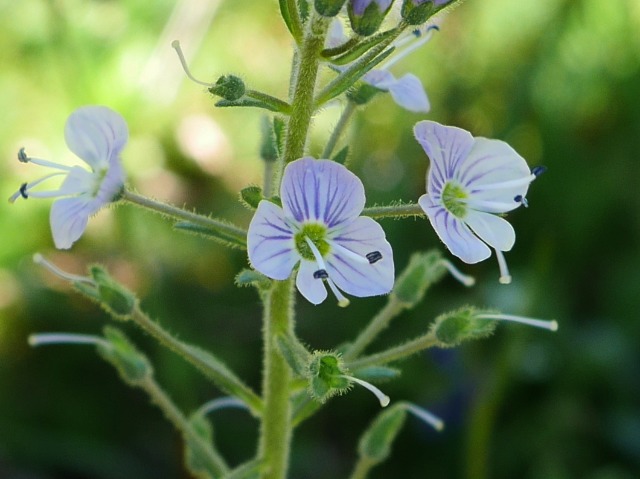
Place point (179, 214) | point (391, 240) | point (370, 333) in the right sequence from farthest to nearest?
1. point (391, 240)
2. point (370, 333)
3. point (179, 214)

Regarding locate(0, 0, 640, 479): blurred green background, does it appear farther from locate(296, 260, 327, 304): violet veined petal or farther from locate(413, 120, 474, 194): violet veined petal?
locate(296, 260, 327, 304): violet veined petal

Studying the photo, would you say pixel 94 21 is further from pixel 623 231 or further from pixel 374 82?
pixel 374 82

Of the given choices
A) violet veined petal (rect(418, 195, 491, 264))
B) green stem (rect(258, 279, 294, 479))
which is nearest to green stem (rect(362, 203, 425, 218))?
violet veined petal (rect(418, 195, 491, 264))

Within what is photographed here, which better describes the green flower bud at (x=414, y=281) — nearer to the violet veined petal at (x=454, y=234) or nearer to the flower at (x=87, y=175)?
the violet veined petal at (x=454, y=234)

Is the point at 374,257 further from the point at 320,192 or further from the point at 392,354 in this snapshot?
the point at 392,354

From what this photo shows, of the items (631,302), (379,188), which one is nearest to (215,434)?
(379,188)

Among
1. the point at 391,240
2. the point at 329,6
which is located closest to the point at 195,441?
the point at 329,6

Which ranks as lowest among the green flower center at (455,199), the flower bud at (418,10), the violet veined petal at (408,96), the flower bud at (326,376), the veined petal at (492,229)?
the flower bud at (326,376)

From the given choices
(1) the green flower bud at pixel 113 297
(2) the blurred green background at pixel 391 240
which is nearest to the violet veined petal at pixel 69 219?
(1) the green flower bud at pixel 113 297
